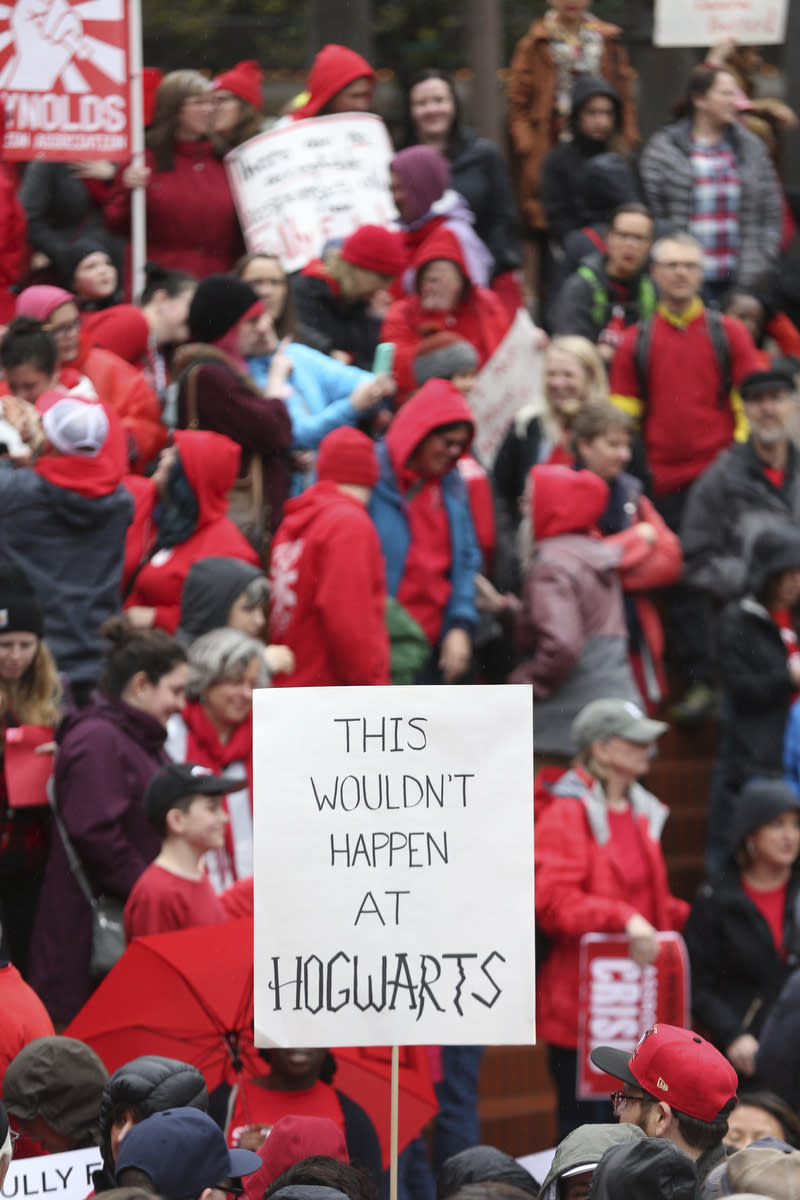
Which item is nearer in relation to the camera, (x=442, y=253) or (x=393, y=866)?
(x=393, y=866)

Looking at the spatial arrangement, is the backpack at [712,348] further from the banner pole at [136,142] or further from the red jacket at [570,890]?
the red jacket at [570,890]

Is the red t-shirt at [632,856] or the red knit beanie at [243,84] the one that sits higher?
the red knit beanie at [243,84]

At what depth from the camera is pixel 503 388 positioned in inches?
380

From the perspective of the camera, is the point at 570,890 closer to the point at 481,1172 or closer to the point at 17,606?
the point at 17,606

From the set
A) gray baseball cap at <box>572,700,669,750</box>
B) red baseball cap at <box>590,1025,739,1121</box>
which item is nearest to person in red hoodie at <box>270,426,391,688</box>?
gray baseball cap at <box>572,700,669,750</box>

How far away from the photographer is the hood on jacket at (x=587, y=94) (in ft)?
36.0

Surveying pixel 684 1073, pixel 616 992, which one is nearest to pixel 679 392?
pixel 616 992

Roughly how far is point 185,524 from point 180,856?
6.41 feet

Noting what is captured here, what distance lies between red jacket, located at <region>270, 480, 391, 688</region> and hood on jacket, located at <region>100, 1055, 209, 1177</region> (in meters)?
2.80

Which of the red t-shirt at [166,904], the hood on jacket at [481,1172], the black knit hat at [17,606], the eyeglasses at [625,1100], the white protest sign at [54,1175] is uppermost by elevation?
the black knit hat at [17,606]

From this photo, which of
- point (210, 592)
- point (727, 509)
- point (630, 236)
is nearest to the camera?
point (210, 592)

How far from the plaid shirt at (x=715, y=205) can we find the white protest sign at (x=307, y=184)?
5.16 ft

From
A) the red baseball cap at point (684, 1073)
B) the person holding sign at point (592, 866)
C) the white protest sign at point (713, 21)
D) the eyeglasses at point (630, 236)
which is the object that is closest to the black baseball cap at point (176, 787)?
the person holding sign at point (592, 866)

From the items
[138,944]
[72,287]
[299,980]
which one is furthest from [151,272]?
[299,980]
